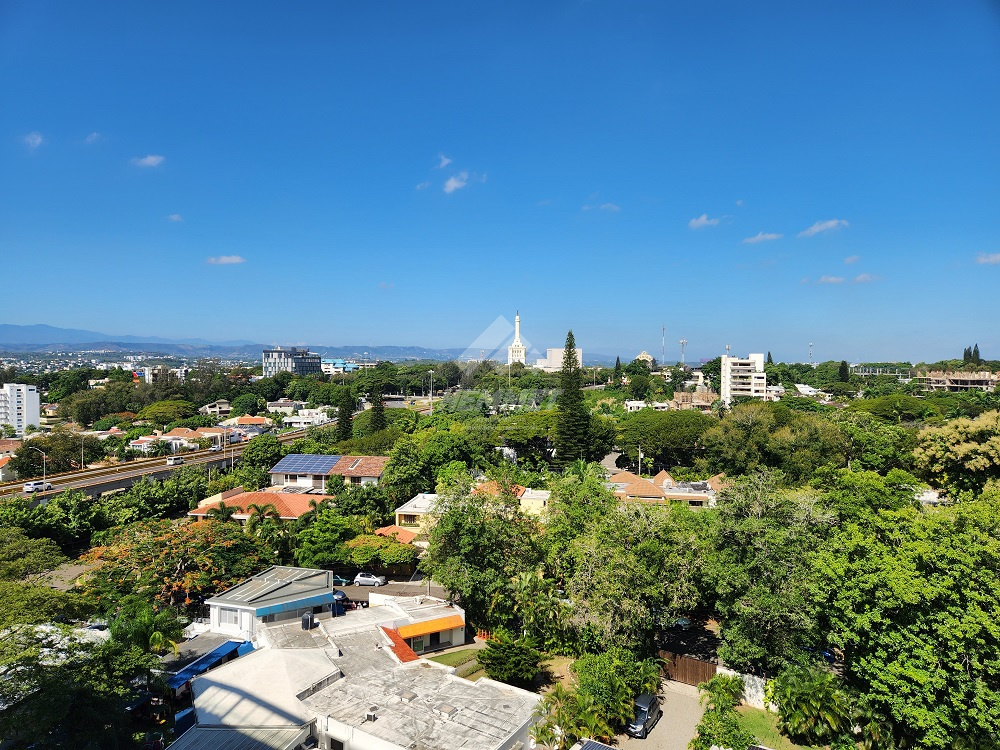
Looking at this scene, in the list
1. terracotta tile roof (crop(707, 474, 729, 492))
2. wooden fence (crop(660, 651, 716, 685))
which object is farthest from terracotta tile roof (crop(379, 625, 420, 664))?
terracotta tile roof (crop(707, 474, 729, 492))

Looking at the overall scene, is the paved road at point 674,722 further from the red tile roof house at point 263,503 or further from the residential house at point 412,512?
the red tile roof house at point 263,503

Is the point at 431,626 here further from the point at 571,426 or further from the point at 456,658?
the point at 571,426

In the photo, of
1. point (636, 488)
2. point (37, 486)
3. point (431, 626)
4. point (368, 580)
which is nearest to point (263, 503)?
point (368, 580)

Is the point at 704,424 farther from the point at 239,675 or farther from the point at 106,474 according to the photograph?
the point at 106,474

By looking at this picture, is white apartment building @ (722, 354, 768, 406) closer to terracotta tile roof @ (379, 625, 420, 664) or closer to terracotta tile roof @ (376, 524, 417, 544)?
terracotta tile roof @ (376, 524, 417, 544)

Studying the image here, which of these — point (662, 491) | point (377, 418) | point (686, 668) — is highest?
point (377, 418)
